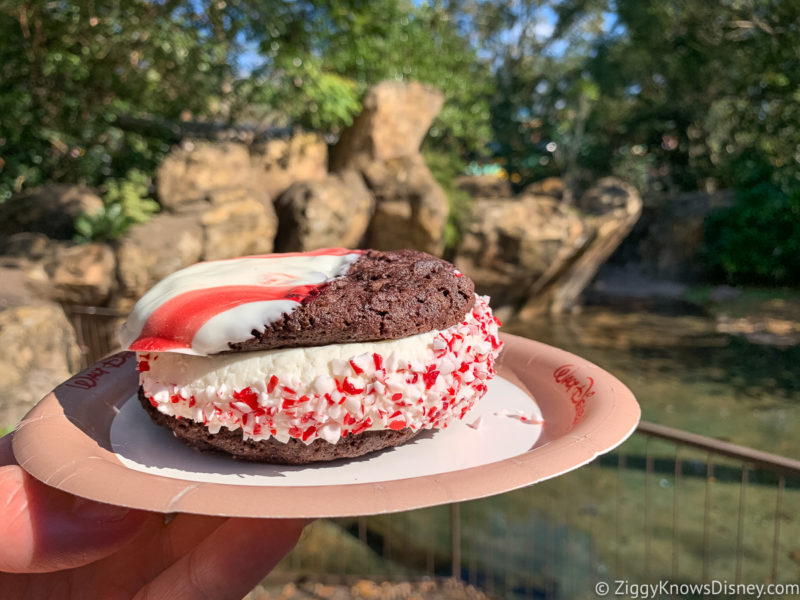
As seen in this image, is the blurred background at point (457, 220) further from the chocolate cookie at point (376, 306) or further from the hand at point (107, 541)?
the hand at point (107, 541)

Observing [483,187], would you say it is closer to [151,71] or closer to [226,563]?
[151,71]

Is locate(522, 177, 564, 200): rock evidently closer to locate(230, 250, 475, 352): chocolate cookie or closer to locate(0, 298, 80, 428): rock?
locate(0, 298, 80, 428): rock

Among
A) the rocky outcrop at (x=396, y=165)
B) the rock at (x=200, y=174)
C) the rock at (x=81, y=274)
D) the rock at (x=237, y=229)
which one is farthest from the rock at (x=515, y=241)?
the rock at (x=81, y=274)

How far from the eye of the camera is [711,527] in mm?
4930

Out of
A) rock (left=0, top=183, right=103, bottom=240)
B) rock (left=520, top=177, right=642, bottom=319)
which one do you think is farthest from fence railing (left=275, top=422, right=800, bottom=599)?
rock (left=520, top=177, right=642, bottom=319)

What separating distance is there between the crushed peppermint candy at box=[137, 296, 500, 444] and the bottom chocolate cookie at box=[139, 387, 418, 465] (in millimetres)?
22

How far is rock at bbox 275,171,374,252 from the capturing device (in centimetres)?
788

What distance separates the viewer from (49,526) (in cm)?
120

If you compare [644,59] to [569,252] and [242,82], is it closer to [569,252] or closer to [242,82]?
[569,252]

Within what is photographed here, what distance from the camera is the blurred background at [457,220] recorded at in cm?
474

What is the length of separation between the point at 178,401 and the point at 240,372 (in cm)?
17

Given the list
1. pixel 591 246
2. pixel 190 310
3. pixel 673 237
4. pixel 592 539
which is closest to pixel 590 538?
pixel 592 539

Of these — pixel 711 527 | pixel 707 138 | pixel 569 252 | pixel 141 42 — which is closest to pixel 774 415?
pixel 711 527

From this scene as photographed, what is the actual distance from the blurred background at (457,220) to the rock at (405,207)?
30 mm
